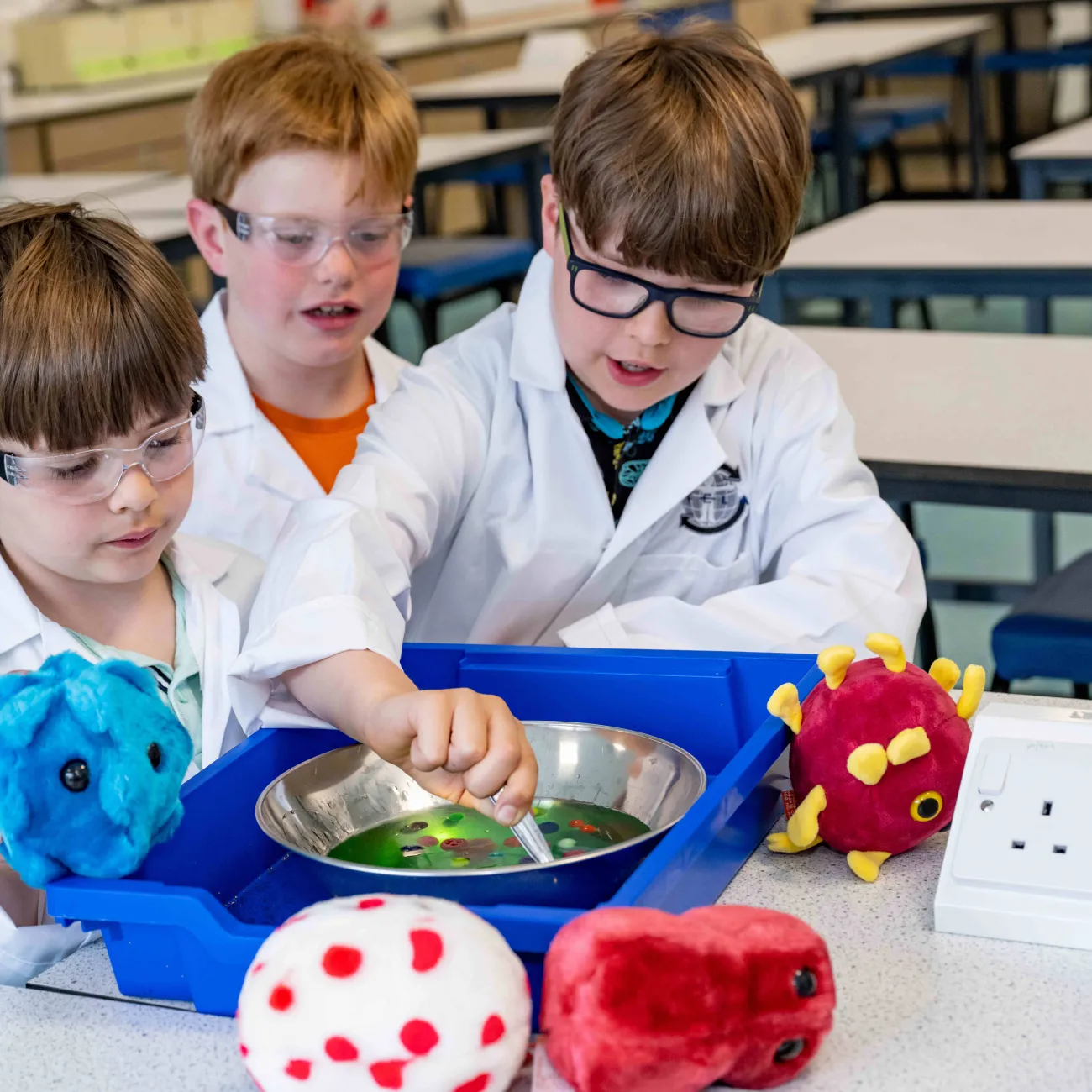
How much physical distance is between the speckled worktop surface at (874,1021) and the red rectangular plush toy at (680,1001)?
4cm

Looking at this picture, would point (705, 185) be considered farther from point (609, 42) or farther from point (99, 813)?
point (99, 813)

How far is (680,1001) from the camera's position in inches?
25.3

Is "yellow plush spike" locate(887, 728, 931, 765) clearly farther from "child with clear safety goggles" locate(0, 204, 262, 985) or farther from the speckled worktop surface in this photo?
"child with clear safety goggles" locate(0, 204, 262, 985)

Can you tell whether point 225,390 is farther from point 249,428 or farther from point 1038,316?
point 1038,316

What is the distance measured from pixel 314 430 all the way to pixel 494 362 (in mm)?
517

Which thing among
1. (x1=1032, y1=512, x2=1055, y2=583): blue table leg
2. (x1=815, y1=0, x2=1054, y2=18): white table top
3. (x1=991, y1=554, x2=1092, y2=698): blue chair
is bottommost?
(x1=1032, y1=512, x2=1055, y2=583): blue table leg

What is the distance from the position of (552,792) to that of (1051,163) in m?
2.57

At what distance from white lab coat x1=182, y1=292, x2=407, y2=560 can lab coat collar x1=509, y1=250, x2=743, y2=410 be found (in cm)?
44

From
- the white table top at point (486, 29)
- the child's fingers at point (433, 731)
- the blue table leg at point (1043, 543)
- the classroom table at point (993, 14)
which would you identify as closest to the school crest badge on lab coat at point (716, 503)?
the child's fingers at point (433, 731)

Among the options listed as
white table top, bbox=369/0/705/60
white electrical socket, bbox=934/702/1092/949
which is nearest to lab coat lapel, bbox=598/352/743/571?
white electrical socket, bbox=934/702/1092/949

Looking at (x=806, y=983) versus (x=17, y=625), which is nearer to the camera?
(x=806, y=983)

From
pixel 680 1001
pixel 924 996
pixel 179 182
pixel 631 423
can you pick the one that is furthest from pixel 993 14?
pixel 680 1001

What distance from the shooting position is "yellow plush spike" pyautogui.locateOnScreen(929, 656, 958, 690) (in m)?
0.93

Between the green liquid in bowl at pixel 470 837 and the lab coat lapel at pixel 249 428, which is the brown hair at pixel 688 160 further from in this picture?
the lab coat lapel at pixel 249 428
